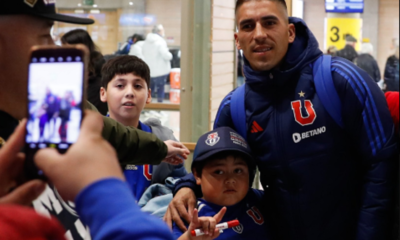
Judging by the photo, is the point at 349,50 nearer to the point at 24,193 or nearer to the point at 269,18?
the point at 269,18

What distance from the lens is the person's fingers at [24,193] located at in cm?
80

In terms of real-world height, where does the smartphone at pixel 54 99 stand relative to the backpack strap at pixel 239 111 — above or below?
above

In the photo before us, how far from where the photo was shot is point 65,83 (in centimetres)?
89

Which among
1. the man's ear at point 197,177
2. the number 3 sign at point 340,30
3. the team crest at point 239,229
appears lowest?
the team crest at point 239,229

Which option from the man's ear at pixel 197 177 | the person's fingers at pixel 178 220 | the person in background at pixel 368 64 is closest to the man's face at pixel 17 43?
the person's fingers at pixel 178 220

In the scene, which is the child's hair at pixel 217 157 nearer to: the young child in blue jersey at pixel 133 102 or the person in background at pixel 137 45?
the young child in blue jersey at pixel 133 102

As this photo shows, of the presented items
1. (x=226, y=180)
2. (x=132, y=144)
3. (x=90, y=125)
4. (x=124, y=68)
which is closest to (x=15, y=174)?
(x=90, y=125)

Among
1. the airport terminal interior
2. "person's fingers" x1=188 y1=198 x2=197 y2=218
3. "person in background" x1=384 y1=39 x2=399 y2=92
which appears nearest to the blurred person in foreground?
"person's fingers" x1=188 y1=198 x2=197 y2=218

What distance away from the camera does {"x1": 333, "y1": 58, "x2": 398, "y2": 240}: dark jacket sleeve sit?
206cm

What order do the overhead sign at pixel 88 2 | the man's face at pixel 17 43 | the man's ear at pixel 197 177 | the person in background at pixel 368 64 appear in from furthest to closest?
1. the person in background at pixel 368 64
2. the overhead sign at pixel 88 2
3. the man's ear at pixel 197 177
4. the man's face at pixel 17 43

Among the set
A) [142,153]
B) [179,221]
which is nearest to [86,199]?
[142,153]

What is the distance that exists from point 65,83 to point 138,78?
2224 mm

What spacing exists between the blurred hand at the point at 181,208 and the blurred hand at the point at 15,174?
4.57ft

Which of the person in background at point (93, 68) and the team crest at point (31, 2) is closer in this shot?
the team crest at point (31, 2)
